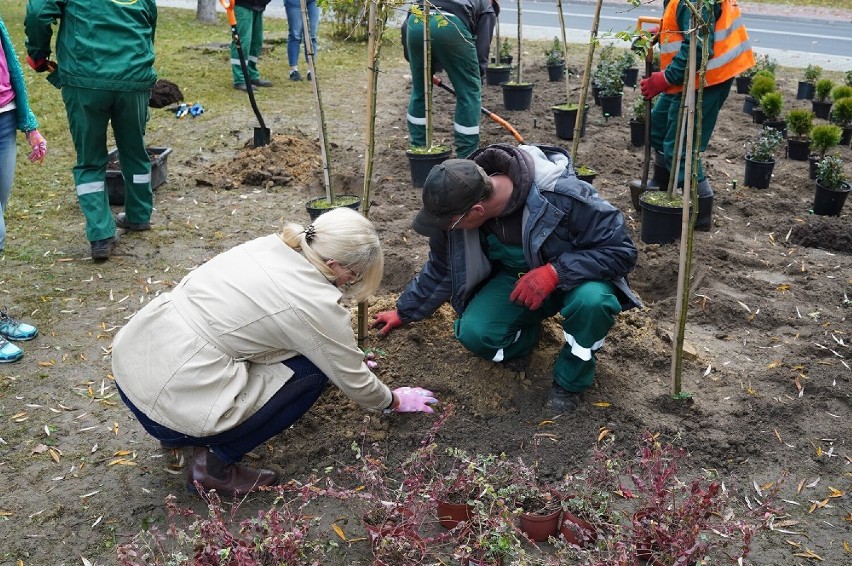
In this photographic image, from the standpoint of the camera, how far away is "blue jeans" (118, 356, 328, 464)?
2.90 metres

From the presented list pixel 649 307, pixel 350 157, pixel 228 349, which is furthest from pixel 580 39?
pixel 228 349

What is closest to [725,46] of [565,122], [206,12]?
[565,122]

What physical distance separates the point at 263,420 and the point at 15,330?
206cm

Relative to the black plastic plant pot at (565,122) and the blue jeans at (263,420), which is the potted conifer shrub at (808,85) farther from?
the blue jeans at (263,420)

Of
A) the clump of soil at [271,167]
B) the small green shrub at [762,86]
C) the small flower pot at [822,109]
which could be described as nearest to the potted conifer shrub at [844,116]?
the small green shrub at [762,86]

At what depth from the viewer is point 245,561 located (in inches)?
92.8

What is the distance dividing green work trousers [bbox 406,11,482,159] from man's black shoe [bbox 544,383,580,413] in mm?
3275

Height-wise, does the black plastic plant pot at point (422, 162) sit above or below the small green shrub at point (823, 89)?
below

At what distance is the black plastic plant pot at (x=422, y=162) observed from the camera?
19.9ft

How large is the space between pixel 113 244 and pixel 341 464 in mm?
2888

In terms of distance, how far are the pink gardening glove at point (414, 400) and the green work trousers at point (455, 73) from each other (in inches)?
130

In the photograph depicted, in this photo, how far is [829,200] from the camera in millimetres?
5492

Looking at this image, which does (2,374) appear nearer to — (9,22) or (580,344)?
(580,344)

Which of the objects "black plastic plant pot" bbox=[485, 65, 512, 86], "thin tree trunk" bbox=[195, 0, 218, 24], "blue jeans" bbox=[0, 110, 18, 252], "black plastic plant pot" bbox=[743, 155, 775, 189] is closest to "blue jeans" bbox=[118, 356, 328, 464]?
"blue jeans" bbox=[0, 110, 18, 252]
